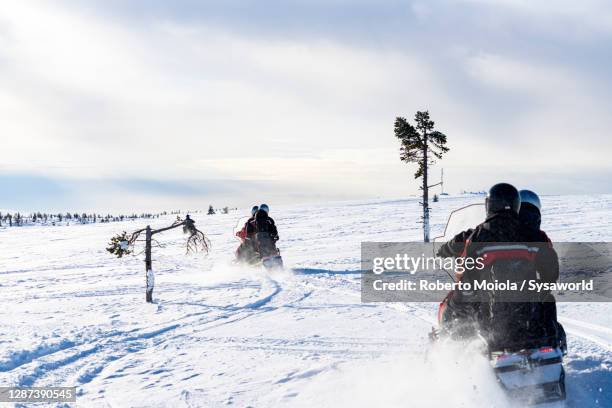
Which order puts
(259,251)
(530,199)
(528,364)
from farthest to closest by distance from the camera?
(259,251) → (530,199) → (528,364)

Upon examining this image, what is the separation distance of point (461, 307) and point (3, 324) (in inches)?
297

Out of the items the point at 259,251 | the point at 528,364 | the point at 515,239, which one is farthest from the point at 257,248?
the point at 528,364

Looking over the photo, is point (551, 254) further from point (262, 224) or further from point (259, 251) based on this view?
point (262, 224)

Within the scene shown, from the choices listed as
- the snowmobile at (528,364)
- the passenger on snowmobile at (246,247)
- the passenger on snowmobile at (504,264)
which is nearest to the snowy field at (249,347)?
the snowmobile at (528,364)

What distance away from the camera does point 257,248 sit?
51.1ft

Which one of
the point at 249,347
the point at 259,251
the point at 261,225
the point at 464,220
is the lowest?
the point at 249,347

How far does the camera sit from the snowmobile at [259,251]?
14.8 metres

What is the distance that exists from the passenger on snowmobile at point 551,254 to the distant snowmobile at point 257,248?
9848 millimetres

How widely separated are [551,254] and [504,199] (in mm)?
650

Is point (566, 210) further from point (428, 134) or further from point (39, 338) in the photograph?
point (39, 338)

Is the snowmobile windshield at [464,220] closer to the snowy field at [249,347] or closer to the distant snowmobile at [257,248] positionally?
the snowy field at [249,347]

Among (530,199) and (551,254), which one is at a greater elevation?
(530,199)

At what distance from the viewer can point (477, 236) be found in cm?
451

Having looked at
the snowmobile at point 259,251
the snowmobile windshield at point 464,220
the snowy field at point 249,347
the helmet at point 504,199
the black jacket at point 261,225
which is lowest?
the snowy field at point 249,347
